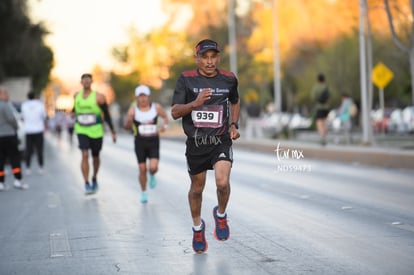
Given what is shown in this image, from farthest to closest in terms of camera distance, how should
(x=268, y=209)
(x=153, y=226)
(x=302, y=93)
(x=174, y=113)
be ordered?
(x=302, y=93) → (x=268, y=209) → (x=153, y=226) → (x=174, y=113)

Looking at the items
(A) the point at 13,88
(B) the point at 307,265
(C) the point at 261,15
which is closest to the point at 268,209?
(B) the point at 307,265

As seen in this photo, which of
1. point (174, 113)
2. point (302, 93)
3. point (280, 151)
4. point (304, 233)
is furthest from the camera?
point (302, 93)

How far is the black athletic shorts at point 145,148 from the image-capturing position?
14.4m

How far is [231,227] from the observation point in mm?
10664

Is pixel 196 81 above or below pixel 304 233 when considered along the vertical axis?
above

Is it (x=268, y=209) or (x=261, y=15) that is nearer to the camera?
(x=268, y=209)

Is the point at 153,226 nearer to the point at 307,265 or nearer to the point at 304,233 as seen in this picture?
the point at 304,233

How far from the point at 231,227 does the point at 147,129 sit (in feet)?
13.4

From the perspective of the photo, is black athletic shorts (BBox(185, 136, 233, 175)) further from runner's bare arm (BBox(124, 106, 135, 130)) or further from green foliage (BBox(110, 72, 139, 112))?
green foliage (BBox(110, 72, 139, 112))

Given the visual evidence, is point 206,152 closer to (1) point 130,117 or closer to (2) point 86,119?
(1) point 130,117

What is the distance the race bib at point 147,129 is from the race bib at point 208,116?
18.9 ft

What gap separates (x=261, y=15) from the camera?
62.9 m

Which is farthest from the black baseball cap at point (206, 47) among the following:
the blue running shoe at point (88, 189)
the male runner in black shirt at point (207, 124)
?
the blue running shoe at point (88, 189)

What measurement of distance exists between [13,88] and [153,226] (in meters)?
47.3
